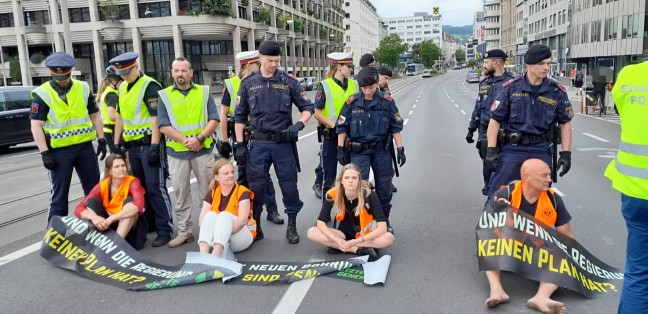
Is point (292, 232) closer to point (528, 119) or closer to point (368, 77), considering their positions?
point (368, 77)

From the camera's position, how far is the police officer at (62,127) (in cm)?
525

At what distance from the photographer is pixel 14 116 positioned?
13.4 meters

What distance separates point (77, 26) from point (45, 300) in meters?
47.1

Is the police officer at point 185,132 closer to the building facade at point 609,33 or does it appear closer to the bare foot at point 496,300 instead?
the bare foot at point 496,300

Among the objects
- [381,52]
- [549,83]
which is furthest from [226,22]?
[381,52]

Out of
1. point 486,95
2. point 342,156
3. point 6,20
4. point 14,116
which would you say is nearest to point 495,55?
point 486,95

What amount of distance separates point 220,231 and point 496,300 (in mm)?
2408

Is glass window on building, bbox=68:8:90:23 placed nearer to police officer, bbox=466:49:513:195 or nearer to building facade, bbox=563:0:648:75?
building facade, bbox=563:0:648:75

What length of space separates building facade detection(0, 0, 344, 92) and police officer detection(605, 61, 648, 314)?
1599 inches

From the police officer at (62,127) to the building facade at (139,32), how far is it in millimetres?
37081

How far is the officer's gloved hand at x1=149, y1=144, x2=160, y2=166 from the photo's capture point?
207 inches

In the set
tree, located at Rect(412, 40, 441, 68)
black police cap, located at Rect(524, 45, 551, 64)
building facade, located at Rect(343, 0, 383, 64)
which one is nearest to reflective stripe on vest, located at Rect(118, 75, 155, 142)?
black police cap, located at Rect(524, 45, 551, 64)

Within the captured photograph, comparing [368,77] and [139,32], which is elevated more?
[139,32]

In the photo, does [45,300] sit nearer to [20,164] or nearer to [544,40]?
[20,164]
